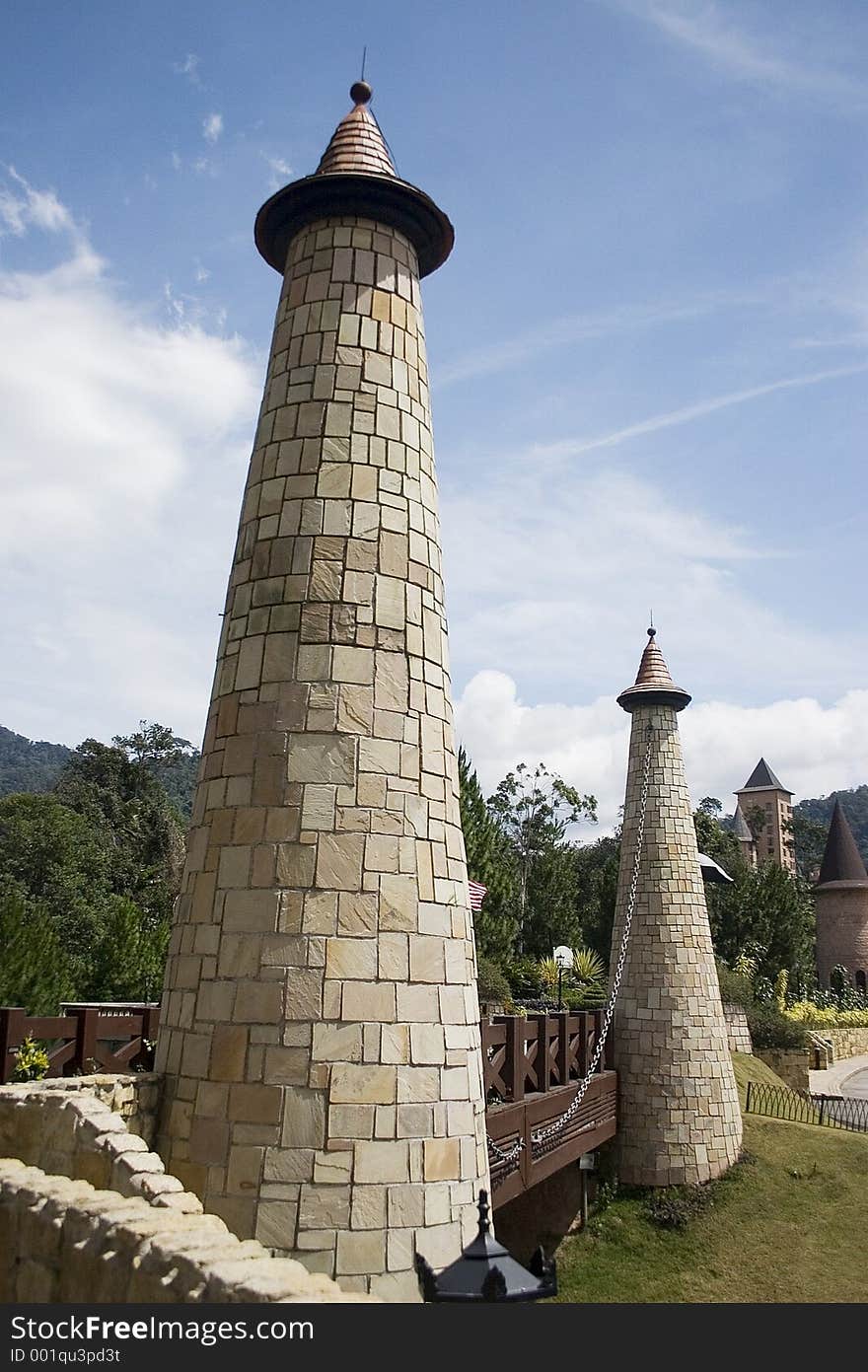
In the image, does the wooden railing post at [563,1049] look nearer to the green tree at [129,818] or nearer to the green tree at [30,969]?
the green tree at [30,969]

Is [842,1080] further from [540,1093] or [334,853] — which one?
[334,853]

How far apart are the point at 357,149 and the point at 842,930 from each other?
52999 millimetres

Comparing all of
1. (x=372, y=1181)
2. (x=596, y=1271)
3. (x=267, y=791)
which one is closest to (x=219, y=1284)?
(x=372, y=1181)

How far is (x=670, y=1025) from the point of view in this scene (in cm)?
1745

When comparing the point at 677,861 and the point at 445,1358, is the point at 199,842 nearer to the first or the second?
the point at 445,1358

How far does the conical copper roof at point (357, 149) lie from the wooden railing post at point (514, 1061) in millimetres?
10134

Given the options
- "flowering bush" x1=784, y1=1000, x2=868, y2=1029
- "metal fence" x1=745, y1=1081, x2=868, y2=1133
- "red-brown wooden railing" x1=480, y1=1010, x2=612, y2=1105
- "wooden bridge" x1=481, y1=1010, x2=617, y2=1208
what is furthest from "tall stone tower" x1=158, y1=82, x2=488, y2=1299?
"flowering bush" x1=784, y1=1000, x2=868, y2=1029

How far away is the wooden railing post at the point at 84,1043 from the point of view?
322 inches

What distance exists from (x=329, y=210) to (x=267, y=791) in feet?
15.8

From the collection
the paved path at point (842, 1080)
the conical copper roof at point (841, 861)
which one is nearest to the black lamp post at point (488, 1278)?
the paved path at point (842, 1080)

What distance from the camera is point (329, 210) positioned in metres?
8.15

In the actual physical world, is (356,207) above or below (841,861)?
below

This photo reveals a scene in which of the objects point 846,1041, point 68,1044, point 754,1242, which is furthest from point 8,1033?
point 846,1041

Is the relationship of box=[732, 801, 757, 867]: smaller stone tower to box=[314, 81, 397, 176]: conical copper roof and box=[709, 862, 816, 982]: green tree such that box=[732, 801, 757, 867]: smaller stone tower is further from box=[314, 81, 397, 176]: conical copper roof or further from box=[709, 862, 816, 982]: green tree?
box=[314, 81, 397, 176]: conical copper roof
